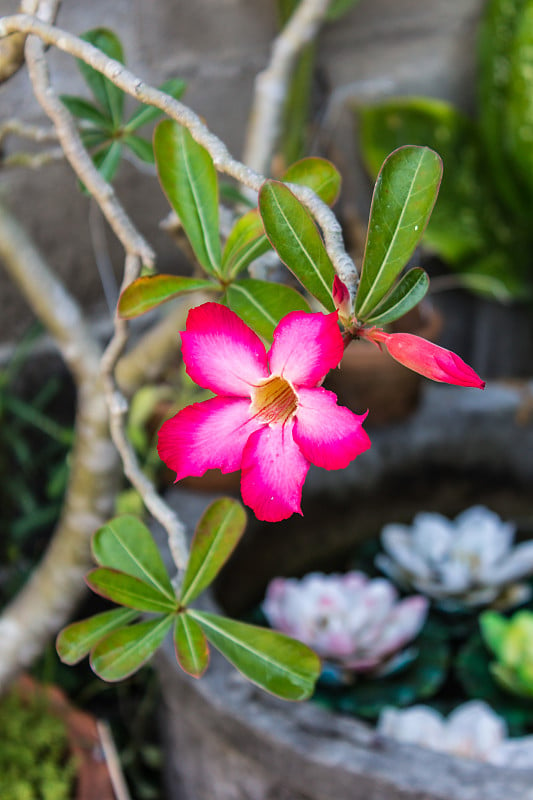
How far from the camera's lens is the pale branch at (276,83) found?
2.96 ft

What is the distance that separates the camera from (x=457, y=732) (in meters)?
0.82

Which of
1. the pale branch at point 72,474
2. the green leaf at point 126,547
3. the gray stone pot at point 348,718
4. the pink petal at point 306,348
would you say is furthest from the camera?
the pale branch at point 72,474

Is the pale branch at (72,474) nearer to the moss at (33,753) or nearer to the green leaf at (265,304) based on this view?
the moss at (33,753)

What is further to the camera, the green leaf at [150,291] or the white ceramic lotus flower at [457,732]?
the white ceramic lotus flower at [457,732]

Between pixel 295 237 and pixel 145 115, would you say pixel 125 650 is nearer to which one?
pixel 295 237

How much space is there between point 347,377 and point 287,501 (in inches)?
32.9

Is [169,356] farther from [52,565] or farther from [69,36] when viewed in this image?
[69,36]

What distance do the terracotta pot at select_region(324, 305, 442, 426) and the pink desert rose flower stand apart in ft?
2.52

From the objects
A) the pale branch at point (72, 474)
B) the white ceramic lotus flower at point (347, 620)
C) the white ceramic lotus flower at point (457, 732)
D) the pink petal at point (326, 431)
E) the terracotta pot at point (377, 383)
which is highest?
the pink petal at point (326, 431)

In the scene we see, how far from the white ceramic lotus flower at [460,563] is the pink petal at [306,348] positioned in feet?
2.53

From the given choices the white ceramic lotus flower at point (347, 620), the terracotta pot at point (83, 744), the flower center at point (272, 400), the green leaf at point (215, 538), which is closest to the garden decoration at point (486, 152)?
the white ceramic lotus flower at point (347, 620)

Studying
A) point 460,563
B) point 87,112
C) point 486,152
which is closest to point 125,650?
point 87,112

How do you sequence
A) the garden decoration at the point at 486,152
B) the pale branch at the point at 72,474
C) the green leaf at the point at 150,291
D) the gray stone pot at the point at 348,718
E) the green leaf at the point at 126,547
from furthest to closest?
the garden decoration at the point at 486,152 < the pale branch at the point at 72,474 < the gray stone pot at the point at 348,718 < the green leaf at the point at 126,547 < the green leaf at the point at 150,291

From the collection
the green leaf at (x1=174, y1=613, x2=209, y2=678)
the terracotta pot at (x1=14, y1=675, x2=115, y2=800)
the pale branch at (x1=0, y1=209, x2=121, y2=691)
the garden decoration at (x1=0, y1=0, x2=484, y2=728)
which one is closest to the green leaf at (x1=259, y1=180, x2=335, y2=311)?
the garden decoration at (x1=0, y1=0, x2=484, y2=728)
